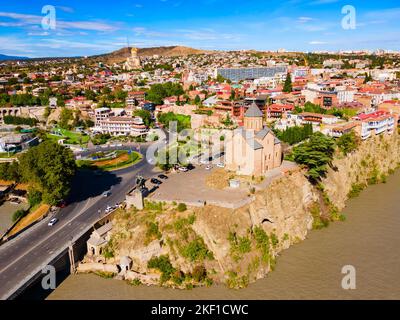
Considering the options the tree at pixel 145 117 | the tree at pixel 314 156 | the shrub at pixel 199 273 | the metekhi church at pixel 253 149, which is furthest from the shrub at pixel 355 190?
the tree at pixel 145 117

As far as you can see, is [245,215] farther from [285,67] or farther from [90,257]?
[285,67]

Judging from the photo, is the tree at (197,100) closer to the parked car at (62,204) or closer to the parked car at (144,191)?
the parked car at (144,191)

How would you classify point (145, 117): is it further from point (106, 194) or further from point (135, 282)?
point (135, 282)

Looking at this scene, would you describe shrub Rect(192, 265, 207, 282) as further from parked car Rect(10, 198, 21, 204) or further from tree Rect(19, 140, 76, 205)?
parked car Rect(10, 198, 21, 204)

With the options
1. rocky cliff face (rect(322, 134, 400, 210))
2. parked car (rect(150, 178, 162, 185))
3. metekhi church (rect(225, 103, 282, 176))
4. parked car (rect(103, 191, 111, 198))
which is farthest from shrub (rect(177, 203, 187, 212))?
rocky cliff face (rect(322, 134, 400, 210))

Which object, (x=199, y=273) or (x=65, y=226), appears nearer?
(x=199, y=273)

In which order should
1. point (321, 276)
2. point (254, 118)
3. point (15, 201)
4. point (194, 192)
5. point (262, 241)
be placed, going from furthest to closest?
point (15, 201)
point (254, 118)
point (194, 192)
point (262, 241)
point (321, 276)

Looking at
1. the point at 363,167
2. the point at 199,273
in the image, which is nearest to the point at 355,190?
the point at 363,167
